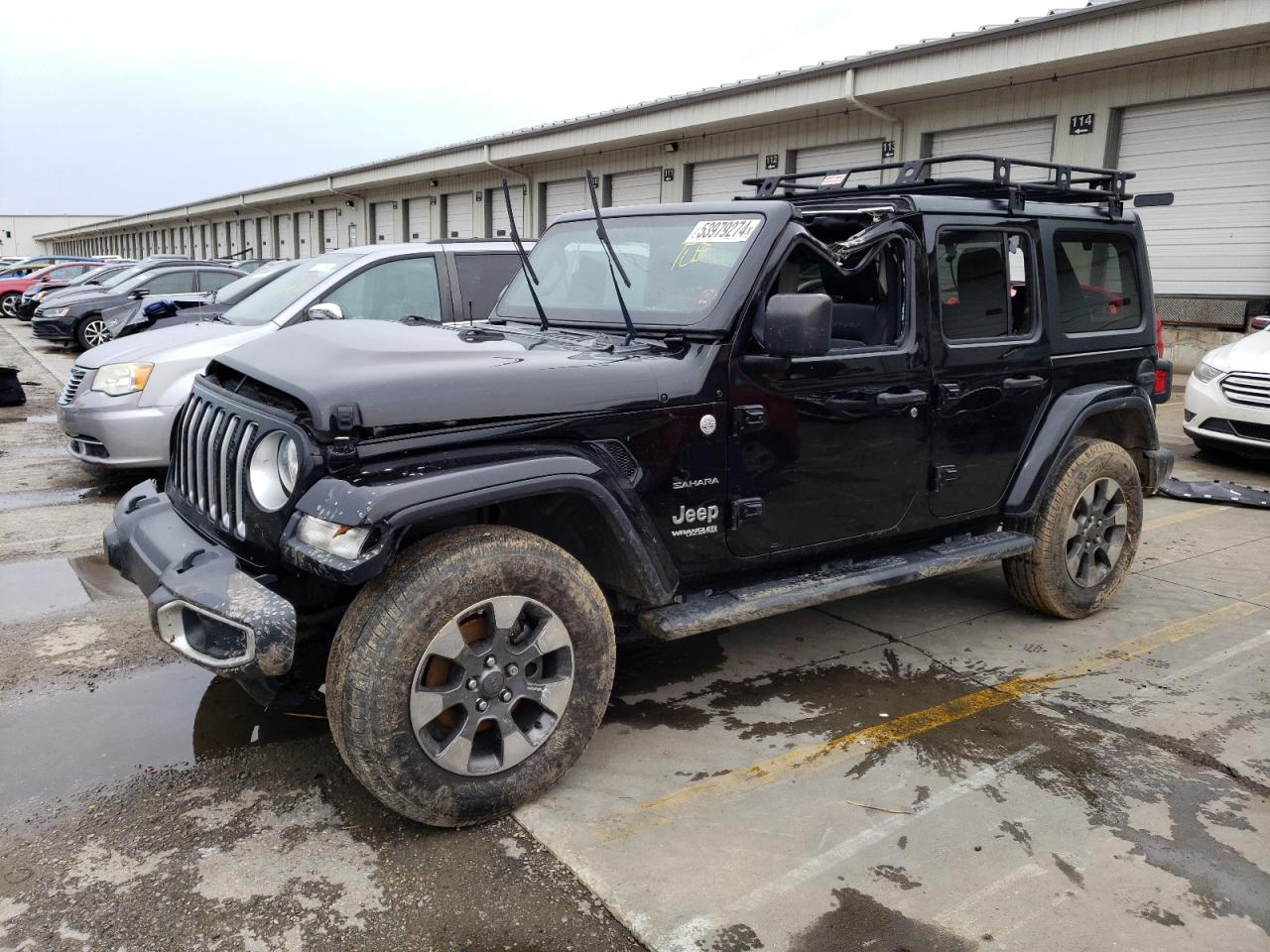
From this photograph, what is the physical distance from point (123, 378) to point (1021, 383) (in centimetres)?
591

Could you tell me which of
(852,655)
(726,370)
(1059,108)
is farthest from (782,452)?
(1059,108)

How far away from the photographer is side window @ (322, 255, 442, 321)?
23.9ft

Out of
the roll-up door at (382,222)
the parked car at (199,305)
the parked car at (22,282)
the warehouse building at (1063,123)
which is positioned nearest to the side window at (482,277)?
the parked car at (199,305)

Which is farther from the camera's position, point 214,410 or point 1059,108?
point 1059,108

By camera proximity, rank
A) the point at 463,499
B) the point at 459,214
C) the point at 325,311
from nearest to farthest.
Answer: the point at 463,499
the point at 325,311
the point at 459,214

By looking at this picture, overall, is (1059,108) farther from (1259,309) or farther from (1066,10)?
(1259,309)

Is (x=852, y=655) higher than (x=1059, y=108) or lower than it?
lower

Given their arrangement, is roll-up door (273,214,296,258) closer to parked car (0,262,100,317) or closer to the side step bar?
parked car (0,262,100,317)

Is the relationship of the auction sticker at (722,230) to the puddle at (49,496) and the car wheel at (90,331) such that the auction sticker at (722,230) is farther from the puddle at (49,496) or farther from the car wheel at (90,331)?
the car wheel at (90,331)

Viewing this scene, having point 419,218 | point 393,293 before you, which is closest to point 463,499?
point 393,293

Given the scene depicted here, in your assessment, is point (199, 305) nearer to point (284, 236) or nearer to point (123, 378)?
point (123, 378)

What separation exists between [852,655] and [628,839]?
6.18ft

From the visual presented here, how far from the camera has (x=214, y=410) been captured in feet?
11.7

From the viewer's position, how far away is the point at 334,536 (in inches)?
111
